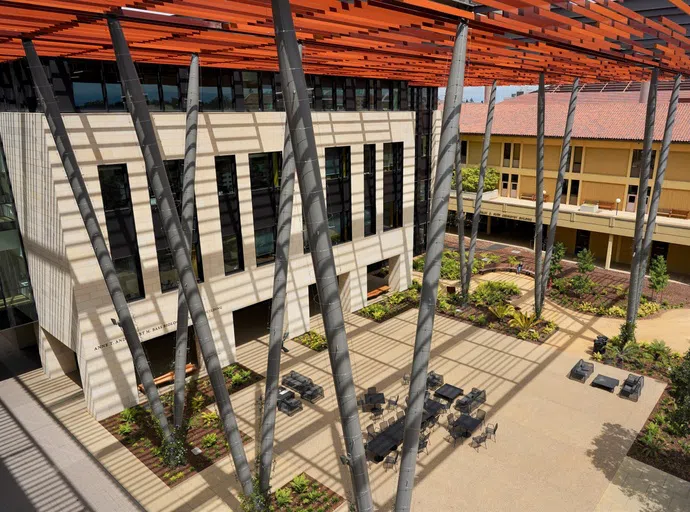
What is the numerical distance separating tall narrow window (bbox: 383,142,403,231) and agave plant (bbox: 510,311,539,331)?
835cm

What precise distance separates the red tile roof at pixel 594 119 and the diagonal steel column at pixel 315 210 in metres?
32.5

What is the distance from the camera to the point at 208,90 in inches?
763

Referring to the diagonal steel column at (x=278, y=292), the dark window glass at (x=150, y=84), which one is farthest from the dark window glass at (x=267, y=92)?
the diagonal steel column at (x=278, y=292)

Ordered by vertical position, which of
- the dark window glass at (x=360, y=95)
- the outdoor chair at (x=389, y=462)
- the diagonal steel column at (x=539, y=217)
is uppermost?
the dark window glass at (x=360, y=95)

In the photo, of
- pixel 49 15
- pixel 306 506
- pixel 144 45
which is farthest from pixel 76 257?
pixel 306 506

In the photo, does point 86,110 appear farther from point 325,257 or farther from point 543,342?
point 543,342

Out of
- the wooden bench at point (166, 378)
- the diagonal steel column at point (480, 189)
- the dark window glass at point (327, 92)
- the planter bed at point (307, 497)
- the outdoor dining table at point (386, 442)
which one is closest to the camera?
the planter bed at point (307, 497)

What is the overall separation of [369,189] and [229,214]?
28.2 ft

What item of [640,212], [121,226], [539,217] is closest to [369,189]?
[539,217]

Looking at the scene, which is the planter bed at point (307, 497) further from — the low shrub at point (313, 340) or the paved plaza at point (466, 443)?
the low shrub at point (313, 340)

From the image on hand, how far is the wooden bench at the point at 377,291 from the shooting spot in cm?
2879

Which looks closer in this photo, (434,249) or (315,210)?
(315,210)

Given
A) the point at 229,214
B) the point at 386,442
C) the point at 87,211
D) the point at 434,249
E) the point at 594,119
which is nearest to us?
the point at 434,249

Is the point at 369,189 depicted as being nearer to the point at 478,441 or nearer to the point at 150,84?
the point at 150,84
